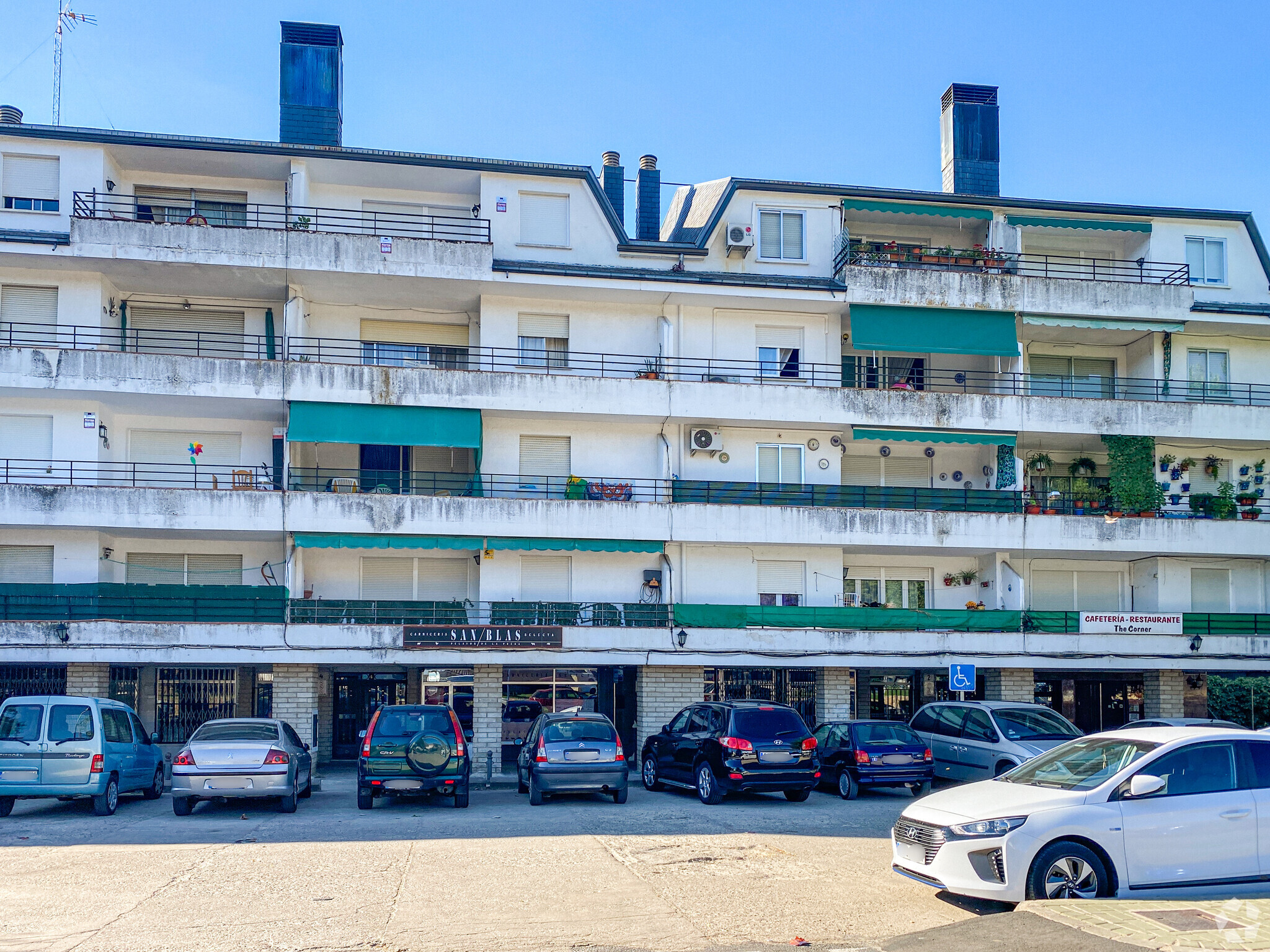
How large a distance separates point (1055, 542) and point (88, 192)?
85.7 feet

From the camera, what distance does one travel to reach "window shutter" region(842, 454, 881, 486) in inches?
1292

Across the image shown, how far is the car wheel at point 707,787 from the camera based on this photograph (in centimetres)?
1924

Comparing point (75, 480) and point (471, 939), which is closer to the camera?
point (471, 939)

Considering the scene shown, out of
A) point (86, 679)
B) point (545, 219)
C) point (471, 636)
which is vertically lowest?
point (86, 679)

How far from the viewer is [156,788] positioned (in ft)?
67.5

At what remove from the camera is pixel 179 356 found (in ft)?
92.0

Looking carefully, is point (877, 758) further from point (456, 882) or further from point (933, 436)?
point (933, 436)

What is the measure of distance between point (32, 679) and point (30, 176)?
1228cm

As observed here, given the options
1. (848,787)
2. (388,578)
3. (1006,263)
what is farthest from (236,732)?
(1006,263)

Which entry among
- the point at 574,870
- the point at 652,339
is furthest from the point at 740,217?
the point at 574,870

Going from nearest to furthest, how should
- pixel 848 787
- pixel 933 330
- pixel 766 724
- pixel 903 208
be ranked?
pixel 766 724 < pixel 848 787 < pixel 933 330 < pixel 903 208

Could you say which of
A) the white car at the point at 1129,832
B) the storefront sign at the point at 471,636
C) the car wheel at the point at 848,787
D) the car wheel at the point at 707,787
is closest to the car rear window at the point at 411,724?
the car wheel at the point at 707,787

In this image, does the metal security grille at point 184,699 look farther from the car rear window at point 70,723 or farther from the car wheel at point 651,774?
the car wheel at point 651,774

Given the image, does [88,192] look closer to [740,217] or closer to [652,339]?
[652,339]
